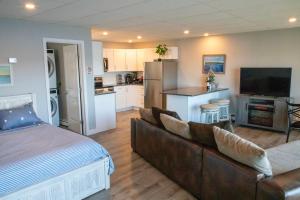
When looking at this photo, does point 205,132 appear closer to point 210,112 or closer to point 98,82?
point 210,112

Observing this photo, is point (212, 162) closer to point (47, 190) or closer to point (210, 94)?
point (47, 190)

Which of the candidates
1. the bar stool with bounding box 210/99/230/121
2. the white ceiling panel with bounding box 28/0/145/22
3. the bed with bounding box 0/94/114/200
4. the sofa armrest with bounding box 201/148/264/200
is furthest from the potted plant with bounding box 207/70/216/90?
the bed with bounding box 0/94/114/200

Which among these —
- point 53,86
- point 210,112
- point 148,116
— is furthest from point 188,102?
point 53,86

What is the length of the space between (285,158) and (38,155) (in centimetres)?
290

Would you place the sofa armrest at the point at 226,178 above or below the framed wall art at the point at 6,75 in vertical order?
below

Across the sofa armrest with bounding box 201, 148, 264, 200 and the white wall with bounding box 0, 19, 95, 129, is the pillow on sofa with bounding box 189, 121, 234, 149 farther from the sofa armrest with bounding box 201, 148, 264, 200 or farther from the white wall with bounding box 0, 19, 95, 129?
the white wall with bounding box 0, 19, 95, 129

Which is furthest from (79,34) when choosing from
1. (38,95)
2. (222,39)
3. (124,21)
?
(222,39)

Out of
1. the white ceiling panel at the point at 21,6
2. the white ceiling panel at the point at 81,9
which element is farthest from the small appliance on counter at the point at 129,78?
the white ceiling panel at the point at 21,6

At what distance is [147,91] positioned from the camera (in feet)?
24.1

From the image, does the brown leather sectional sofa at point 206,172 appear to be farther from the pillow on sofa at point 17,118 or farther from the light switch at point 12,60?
the light switch at point 12,60

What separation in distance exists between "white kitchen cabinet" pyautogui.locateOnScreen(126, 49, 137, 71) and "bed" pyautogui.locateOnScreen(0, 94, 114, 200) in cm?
513

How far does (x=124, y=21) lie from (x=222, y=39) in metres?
3.28

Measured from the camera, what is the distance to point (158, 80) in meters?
6.97

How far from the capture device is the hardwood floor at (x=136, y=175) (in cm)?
289
